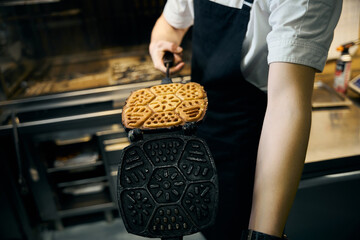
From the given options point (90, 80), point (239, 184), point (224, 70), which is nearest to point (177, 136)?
point (224, 70)

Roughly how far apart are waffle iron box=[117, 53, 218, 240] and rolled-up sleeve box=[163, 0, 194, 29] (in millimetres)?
785

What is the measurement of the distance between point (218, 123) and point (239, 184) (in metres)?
0.25

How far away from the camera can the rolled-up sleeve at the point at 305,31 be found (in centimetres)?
63

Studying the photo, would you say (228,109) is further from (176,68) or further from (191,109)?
(191,109)

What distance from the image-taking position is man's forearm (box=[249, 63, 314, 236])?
627 millimetres

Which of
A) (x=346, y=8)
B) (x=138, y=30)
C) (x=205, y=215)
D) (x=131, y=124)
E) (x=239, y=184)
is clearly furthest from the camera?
(x=138, y=30)

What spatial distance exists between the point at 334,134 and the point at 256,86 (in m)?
0.71

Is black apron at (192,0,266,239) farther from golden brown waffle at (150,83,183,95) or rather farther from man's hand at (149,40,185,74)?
golden brown waffle at (150,83,183,95)

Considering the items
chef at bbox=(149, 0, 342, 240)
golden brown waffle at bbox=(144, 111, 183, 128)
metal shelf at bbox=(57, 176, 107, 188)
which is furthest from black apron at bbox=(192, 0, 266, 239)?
metal shelf at bbox=(57, 176, 107, 188)

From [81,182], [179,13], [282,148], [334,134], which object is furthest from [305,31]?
[81,182]

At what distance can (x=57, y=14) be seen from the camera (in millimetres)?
2090

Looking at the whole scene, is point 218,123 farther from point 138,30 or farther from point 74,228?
point 74,228

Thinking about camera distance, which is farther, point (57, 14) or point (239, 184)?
point (57, 14)

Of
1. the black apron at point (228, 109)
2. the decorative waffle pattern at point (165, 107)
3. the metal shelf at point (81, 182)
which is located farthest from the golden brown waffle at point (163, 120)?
the metal shelf at point (81, 182)
